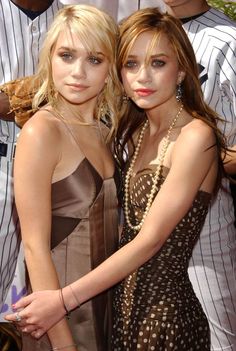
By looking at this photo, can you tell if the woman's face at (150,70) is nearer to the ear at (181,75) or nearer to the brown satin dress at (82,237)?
the ear at (181,75)

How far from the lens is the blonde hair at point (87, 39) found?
7.72 ft

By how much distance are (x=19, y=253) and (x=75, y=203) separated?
1028 mm

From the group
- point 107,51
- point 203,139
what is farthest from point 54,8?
point 203,139

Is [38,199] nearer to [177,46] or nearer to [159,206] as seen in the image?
[159,206]

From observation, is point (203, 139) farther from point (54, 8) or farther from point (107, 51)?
point (54, 8)

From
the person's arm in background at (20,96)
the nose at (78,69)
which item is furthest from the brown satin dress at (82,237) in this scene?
the person's arm in background at (20,96)

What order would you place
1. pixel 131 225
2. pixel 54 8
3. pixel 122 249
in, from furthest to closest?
pixel 54 8
pixel 131 225
pixel 122 249

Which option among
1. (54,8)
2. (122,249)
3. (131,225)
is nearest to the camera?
(122,249)

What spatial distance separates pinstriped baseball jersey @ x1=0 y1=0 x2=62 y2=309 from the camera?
123 inches

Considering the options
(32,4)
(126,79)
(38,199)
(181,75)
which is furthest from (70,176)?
(32,4)

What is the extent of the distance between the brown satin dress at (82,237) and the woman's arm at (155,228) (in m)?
0.10

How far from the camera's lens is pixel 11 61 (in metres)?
3.12

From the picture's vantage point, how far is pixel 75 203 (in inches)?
90.5

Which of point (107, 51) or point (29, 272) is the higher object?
point (107, 51)
